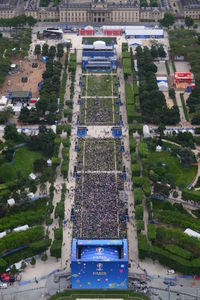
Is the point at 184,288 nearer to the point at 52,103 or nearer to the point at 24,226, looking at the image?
the point at 24,226

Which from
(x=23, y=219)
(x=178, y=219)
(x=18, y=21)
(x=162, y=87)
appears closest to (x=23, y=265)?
(x=23, y=219)

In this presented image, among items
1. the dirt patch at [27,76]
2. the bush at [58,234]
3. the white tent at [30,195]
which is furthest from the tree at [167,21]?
the bush at [58,234]

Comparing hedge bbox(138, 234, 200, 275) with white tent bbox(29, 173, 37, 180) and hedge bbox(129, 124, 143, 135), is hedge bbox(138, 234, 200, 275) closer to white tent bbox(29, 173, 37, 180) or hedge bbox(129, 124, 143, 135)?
white tent bbox(29, 173, 37, 180)

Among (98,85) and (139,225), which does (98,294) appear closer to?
(139,225)

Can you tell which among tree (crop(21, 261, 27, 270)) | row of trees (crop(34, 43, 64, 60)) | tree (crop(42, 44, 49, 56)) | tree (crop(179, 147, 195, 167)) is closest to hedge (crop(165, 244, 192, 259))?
tree (crop(21, 261, 27, 270))

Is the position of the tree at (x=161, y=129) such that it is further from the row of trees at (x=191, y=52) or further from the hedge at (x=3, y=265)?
the hedge at (x=3, y=265)
